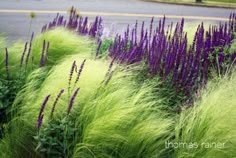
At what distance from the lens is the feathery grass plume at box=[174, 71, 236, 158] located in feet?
7.82

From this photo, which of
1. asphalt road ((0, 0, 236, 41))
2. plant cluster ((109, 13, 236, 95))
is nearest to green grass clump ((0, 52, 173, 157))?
plant cluster ((109, 13, 236, 95))

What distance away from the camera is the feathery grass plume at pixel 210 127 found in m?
2.38

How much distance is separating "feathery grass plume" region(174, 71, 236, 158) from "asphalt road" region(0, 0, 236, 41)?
6.68 m

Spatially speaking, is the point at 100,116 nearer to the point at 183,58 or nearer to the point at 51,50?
the point at 183,58

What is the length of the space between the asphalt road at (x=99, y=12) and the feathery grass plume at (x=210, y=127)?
6.68 m

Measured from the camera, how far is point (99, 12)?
12781 mm

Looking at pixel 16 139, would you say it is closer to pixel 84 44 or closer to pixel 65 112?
pixel 65 112

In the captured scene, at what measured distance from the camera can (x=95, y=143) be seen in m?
2.56

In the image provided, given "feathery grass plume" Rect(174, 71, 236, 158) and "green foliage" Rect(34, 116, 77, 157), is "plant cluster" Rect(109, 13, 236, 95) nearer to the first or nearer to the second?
"feathery grass plume" Rect(174, 71, 236, 158)

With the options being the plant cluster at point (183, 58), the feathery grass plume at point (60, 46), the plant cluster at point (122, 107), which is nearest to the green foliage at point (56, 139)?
the plant cluster at point (122, 107)

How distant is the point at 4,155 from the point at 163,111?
→ 1196mm

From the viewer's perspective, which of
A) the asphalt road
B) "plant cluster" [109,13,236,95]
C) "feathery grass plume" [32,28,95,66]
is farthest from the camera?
the asphalt road

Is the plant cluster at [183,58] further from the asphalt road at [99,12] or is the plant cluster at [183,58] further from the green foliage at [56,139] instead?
the asphalt road at [99,12]

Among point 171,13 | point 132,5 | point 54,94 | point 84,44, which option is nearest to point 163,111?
point 54,94
